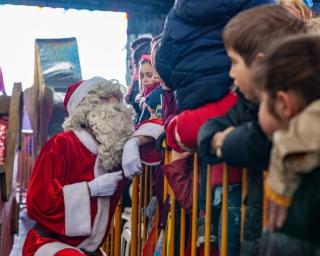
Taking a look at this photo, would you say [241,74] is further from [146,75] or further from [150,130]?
[146,75]

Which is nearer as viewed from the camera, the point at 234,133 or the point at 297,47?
the point at 297,47

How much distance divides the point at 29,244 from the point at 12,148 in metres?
0.46

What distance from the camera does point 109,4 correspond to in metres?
7.22

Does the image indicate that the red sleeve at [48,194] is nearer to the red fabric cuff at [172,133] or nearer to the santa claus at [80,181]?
the santa claus at [80,181]

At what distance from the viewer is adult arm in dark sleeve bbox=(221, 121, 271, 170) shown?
1358 mm

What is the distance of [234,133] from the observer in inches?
A: 55.5

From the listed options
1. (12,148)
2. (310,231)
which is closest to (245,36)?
(310,231)

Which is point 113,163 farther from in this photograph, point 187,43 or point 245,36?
point 245,36

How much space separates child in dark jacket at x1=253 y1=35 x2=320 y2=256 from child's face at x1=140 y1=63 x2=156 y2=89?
2381mm

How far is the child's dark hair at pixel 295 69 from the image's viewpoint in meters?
1.14

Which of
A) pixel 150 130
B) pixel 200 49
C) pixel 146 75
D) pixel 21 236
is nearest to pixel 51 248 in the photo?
pixel 150 130

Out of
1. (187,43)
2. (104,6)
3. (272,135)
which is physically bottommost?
(272,135)

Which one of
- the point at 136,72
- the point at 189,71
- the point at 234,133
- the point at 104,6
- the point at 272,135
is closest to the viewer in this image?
the point at 272,135

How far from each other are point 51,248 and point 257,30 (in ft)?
4.90
